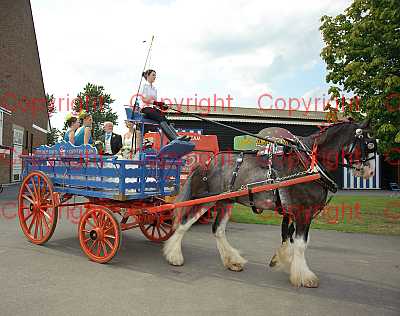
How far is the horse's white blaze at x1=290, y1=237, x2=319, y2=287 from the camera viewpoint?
4.23 meters

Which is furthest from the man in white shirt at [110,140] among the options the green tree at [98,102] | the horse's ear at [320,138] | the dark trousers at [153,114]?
the green tree at [98,102]

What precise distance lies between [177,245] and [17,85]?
19504mm

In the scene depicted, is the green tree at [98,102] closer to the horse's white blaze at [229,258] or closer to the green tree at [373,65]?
→ the green tree at [373,65]

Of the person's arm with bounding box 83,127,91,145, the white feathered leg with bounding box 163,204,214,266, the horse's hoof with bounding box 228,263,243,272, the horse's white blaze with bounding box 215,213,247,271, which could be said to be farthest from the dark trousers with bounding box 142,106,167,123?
the horse's hoof with bounding box 228,263,243,272

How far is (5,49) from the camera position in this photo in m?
18.9

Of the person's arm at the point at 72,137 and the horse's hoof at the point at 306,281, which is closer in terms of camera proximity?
the horse's hoof at the point at 306,281

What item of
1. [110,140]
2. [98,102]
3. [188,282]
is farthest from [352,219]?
[98,102]

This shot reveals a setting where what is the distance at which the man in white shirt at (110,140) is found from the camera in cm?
621

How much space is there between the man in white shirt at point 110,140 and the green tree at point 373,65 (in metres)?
5.83

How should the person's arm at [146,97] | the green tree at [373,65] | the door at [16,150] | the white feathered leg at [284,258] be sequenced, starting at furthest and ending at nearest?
the door at [16,150], the green tree at [373,65], the person's arm at [146,97], the white feathered leg at [284,258]

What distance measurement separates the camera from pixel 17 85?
67.7 ft

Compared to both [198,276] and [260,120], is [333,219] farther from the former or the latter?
[260,120]

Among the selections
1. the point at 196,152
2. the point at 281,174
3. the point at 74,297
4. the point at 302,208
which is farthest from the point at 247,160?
the point at 196,152

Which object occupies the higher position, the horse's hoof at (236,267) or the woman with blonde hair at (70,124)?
the woman with blonde hair at (70,124)
